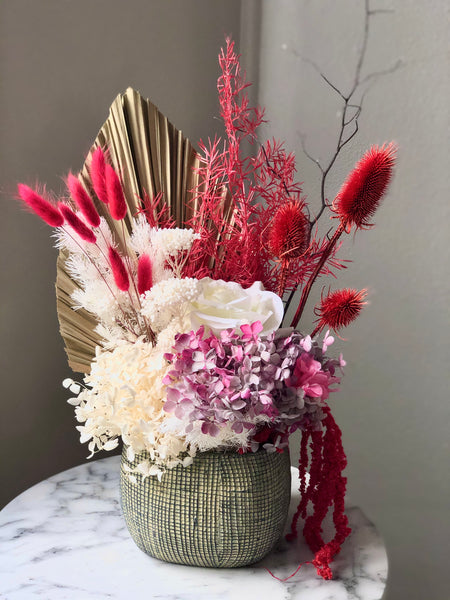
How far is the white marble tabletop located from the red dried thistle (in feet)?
1.45

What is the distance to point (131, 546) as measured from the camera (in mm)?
819

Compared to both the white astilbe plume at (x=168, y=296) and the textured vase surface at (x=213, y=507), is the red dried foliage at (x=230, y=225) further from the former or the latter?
the textured vase surface at (x=213, y=507)

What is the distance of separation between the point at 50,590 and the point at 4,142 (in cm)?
70

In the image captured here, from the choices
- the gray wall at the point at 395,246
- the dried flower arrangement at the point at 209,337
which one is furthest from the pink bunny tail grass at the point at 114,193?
the gray wall at the point at 395,246

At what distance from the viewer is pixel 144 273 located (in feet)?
2.30

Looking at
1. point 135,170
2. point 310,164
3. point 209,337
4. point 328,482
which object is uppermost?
point 310,164

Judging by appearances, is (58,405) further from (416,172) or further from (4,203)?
(416,172)

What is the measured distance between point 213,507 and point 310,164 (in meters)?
0.88

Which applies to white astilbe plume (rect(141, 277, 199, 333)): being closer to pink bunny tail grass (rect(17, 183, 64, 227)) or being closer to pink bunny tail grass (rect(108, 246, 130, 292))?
pink bunny tail grass (rect(108, 246, 130, 292))

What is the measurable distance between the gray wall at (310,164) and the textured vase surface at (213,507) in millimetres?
473

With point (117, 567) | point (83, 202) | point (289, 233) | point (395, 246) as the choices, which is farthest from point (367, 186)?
point (395, 246)

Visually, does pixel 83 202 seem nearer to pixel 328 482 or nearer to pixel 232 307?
pixel 232 307

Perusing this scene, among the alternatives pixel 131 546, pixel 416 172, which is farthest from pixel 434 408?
pixel 131 546

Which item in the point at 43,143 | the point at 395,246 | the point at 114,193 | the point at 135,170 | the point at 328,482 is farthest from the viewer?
the point at 395,246
